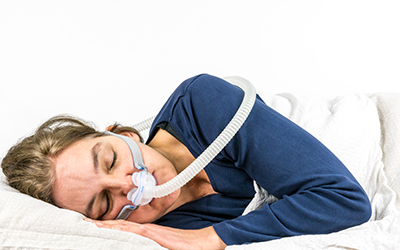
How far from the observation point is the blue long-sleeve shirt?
1.06 metres

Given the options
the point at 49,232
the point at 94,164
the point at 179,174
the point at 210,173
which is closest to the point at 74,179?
the point at 94,164

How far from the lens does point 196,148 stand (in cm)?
128

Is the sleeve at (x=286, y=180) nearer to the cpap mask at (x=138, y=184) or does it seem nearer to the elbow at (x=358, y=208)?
the elbow at (x=358, y=208)

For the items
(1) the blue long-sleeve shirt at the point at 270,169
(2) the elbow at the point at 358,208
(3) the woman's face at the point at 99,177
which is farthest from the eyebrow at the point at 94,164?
(2) the elbow at the point at 358,208

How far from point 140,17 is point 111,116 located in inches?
27.0

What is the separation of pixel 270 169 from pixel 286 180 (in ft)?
0.18

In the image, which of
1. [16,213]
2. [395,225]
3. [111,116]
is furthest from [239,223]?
[111,116]

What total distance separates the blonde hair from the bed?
2.4 inches

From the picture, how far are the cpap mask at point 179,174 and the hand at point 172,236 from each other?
0.33ft

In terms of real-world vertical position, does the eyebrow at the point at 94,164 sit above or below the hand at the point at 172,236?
above

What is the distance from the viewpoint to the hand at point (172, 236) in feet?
3.53

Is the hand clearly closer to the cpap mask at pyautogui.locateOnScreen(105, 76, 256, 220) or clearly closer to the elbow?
Result: the cpap mask at pyautogui.locateOnScreen(105, 76, 256, 220)

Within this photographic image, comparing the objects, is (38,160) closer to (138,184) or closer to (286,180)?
(138,184)

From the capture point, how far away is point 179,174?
1.12m
